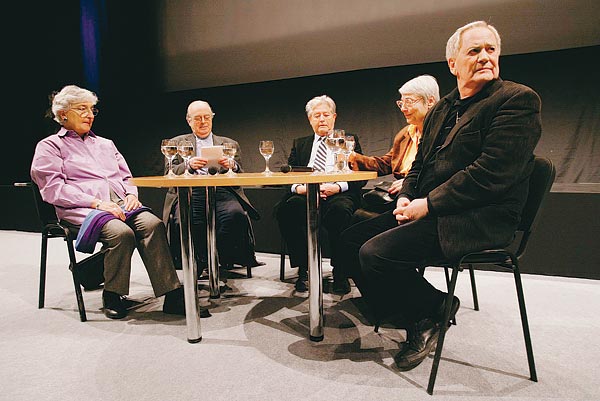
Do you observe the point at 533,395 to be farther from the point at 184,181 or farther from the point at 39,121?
the point at 39,121

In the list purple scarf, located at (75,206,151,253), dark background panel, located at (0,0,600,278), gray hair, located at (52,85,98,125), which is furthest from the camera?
dark background panel, located at (0,0,600,278)

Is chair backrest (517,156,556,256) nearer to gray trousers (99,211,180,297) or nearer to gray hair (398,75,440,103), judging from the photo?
gray hair (398,75,440,103)

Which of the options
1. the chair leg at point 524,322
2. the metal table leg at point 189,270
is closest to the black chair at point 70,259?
the metal table leg at point 189,270

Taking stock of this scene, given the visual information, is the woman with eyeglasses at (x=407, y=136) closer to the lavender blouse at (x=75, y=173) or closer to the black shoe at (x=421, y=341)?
the black shoe at (x=421, y=341)

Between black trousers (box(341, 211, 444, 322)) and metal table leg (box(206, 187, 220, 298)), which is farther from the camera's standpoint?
metal table leg (box(206, 187, 220, 298))

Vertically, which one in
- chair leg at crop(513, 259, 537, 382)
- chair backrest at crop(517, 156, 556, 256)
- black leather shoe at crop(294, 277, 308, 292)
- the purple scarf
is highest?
chair backrest at crop(517, 156, 556, 256)

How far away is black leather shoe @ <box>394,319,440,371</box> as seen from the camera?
165cm

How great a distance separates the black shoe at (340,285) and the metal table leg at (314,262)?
0.72 meters

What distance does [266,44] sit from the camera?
4.38 metres

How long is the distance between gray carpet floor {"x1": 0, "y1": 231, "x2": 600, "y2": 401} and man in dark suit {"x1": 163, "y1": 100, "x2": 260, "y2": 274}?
12.8 inches

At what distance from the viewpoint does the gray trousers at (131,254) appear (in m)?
2.23

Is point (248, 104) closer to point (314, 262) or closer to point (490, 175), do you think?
point (314, 262)

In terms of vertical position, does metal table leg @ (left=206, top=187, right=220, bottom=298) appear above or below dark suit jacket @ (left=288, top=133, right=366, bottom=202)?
below

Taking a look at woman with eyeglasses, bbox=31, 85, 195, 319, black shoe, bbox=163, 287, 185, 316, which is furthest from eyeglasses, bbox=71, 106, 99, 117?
black shoe, bbox=163, 287, 185, 316
